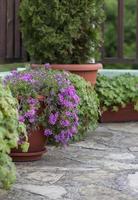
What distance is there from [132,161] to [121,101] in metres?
1.97

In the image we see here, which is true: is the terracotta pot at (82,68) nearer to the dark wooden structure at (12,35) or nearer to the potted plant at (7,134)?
the dark wooden structure at (12,35)

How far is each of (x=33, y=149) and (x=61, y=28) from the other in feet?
5.98

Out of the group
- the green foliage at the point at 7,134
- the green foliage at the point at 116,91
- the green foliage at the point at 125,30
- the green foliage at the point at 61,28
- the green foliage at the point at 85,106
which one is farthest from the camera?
the green foliage at the point at 125,30

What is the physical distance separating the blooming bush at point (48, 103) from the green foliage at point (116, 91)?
1779 millimetres

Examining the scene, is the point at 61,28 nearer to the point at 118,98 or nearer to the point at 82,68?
the point at 82,68

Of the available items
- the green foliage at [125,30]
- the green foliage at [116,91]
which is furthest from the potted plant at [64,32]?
the green foliage at [125,30]

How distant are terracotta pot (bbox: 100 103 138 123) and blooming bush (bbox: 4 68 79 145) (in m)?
2.00

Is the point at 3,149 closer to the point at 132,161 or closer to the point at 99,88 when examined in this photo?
the point at 132,161

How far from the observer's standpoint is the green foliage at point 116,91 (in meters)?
6.68

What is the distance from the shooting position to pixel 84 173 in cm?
436

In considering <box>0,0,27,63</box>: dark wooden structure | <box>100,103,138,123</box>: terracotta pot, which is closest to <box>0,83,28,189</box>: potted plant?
<box>100,103,138,123</box>: terracotta pot

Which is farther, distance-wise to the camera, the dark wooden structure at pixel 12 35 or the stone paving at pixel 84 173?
the dark wooden structure at pixel 12 35

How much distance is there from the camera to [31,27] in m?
6.11

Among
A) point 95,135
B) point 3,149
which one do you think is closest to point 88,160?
point 95,135
